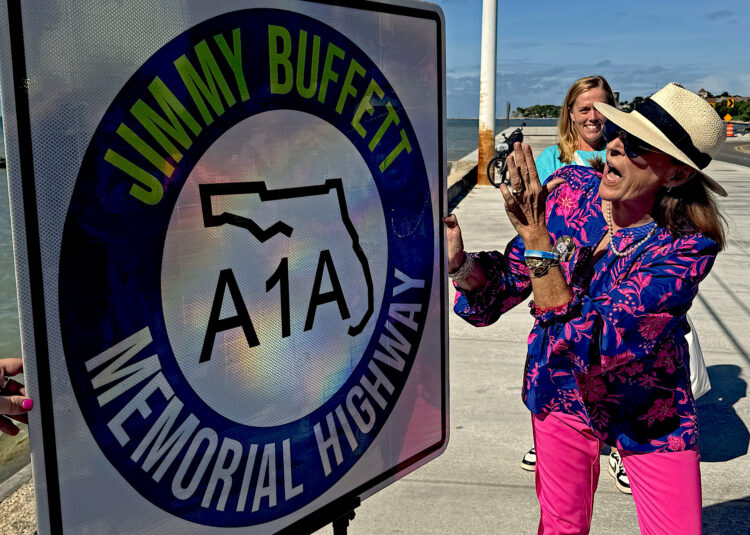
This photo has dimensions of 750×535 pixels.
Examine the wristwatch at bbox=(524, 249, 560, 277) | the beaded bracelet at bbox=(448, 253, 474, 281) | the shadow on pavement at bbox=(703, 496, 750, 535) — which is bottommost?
the shadow on pavement at bbox=(703, 496, 750, 535)

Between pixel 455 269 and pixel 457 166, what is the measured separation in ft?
60.3

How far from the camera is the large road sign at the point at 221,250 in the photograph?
851mm

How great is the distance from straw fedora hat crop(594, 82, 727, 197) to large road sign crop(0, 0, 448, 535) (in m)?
0.76

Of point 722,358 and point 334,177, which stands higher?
point 334,177

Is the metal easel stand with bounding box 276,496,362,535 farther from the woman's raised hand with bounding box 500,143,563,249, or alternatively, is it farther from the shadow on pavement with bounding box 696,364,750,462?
the shadow on pavement with bounding box 696,364,750,462

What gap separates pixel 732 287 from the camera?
704 centimetres

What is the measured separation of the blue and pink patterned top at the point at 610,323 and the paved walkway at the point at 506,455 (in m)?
1.20

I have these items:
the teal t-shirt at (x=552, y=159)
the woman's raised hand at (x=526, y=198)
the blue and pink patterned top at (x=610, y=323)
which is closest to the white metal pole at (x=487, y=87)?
the teal t-shirt at (x=552, y=159)

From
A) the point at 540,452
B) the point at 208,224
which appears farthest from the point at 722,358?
the point at 208,224

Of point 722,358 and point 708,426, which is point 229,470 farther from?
point 722,358

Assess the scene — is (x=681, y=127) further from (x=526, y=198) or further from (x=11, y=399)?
(x=11, y=399)

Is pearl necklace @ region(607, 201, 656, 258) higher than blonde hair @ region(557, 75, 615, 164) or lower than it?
lower

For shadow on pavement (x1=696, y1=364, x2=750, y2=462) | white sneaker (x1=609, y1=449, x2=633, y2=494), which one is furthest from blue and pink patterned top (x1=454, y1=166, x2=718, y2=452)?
shadow on pavement (x1=696, y1=364, x2=750, y2=462)

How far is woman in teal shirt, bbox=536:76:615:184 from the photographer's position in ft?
12.0
